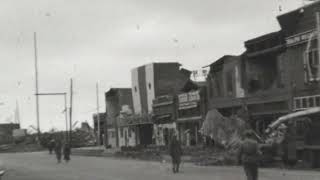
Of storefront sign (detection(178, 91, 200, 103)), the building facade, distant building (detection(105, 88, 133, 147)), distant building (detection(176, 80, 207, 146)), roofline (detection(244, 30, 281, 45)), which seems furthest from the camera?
distant building (detection(105, 88, 133, 147))

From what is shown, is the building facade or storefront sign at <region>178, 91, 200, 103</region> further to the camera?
the building facade

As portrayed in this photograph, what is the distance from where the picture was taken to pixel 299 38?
43188 mm

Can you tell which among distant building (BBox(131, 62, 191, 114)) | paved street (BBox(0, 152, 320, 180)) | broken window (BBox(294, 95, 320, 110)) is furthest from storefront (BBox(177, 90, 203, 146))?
paved street (BBox(0, 152, 320, 180))

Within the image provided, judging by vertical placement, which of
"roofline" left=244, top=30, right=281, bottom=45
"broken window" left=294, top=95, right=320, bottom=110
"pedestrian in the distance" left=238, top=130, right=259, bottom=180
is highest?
"roofline" left=244, top=30, right=281, bottom=45

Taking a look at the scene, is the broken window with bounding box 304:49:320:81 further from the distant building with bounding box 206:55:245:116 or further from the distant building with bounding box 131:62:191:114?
the distant building with bounding box 131:62:191:114

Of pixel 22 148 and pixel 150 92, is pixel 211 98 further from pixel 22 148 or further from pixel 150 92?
pixel 22 148

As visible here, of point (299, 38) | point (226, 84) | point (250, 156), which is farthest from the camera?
point (226, 84)

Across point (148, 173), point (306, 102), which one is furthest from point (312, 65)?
point (148, 173)

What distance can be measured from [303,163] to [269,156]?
7.17 ft

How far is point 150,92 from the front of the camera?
75.3 meters

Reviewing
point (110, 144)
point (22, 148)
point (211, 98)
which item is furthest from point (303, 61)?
point (22, 148)

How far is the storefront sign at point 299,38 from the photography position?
42181mm

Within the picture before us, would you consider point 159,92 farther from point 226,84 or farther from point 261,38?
point 261,38

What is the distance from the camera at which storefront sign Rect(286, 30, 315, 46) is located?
42.2 meters
